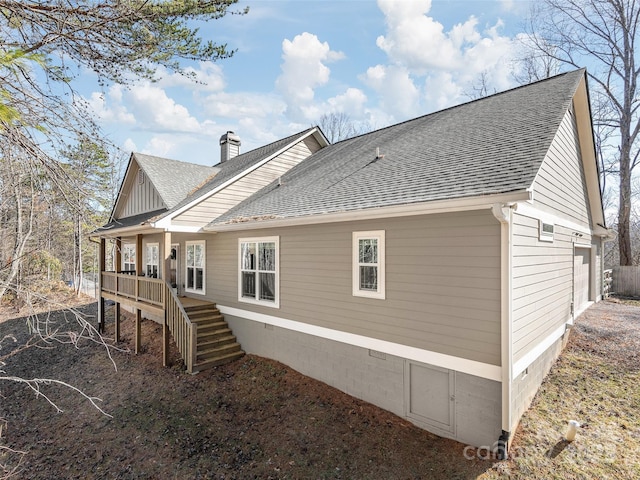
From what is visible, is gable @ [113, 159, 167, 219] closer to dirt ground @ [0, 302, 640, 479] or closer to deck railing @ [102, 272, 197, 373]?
deck railing @ [102, 272, 197, 373]

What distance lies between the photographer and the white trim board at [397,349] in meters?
4.81

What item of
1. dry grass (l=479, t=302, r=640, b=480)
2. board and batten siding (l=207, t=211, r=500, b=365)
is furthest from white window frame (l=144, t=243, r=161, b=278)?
dry grass (l=479, t=302, r=640, b=480)

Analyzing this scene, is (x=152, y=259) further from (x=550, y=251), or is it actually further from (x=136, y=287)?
(x=550, y=251)

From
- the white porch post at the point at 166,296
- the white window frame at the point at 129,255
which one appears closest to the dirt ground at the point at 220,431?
the white porch post at the point at 166,296

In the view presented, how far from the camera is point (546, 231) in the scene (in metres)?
6.21

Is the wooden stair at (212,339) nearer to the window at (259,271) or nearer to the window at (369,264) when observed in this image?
the window at (259,271)

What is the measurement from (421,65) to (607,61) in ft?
43.8

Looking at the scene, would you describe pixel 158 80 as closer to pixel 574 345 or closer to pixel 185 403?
pixel 185 403

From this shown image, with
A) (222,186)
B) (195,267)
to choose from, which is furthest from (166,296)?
(222,186)

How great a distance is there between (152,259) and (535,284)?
42.1ft

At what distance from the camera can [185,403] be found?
6957 millimetres

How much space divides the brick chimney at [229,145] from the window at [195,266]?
6.97 meters

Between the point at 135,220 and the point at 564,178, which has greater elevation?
the point at 564,178

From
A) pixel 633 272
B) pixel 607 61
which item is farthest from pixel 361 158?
pixel 607 61
